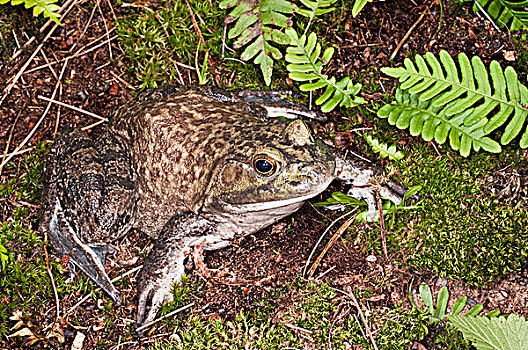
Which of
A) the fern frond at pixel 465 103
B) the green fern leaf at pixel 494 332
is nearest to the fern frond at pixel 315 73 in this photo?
the fern frond at pixel 465 103

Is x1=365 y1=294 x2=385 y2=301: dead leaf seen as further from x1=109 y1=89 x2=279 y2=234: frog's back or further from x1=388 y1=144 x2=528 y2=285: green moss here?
x1=109 y1=89 x2=279 y2=234: frog's back

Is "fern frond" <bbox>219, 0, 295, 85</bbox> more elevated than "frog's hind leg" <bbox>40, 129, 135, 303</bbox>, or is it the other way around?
"fern frond" <bbox>219, 0, 295, 85</bbox>

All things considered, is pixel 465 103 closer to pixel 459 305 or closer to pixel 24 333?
pixel 459 305

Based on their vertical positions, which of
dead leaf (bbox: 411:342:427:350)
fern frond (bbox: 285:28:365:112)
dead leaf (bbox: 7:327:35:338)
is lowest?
dead leaf (bbox: 7:327:35:338)

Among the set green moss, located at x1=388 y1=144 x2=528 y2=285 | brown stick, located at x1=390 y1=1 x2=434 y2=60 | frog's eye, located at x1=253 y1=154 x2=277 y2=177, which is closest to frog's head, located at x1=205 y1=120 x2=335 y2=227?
frog's eye, located at x1=253 y1=154 x2=277 y2=177

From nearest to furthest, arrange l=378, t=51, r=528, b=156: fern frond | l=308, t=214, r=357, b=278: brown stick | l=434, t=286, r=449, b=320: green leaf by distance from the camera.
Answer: l=434, t=286, r=449, b=320: green leaf
l=378, t=51, r=528, b=156: fern frond
l=308, t=214, r=357, b=278: brown stick

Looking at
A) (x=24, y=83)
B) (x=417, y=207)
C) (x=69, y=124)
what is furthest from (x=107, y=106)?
(x=417, y=207)

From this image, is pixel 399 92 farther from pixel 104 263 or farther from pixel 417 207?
pixel 104 263
